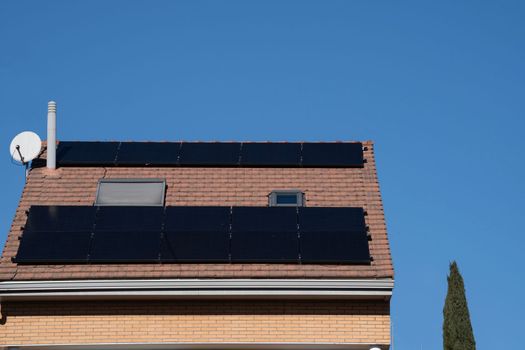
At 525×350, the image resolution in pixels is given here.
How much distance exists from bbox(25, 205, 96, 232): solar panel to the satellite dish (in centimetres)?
200

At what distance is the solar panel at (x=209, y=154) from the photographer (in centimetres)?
2936

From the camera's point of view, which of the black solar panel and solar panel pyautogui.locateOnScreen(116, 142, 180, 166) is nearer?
the black solar panel

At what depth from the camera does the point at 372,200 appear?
27.9m

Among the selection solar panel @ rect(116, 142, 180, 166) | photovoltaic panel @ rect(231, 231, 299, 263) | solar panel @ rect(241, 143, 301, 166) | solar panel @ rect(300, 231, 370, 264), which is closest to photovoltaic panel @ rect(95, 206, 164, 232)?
photovoltaic panel @ rect(231, 231, 299, 263)

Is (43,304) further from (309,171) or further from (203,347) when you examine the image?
(309,171)

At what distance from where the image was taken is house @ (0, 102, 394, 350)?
2534 cm

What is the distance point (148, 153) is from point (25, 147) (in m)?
3.00

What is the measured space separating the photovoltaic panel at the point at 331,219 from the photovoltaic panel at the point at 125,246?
332cm

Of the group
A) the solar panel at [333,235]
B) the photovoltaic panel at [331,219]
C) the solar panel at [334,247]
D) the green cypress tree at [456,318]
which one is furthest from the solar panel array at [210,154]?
the green cypress tree at [456,318]

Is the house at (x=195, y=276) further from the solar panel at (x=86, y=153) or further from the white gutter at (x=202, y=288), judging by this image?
the solar panel at (x=86, y=153)

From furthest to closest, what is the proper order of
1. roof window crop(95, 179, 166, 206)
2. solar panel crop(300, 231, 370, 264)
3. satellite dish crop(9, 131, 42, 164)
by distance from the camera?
1. satellite dish crop(9, 131, 42, 164)
2. roof window crop(95, 179, 166, 206)
3. solar panel crop(300, 231, 370, 264)

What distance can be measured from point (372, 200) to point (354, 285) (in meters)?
3.28

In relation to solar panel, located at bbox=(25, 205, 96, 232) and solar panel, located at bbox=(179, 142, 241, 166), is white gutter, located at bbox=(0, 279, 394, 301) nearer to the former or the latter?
solar panel, located at bbox=(25, 205, 96, 232)

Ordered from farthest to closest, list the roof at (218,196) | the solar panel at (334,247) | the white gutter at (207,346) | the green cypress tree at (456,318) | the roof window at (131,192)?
the roof window at (131,192), the green cypress tree at (456,318), the solar panel at (334,247), the roof at (218,196), the white gutter at (207,346)
